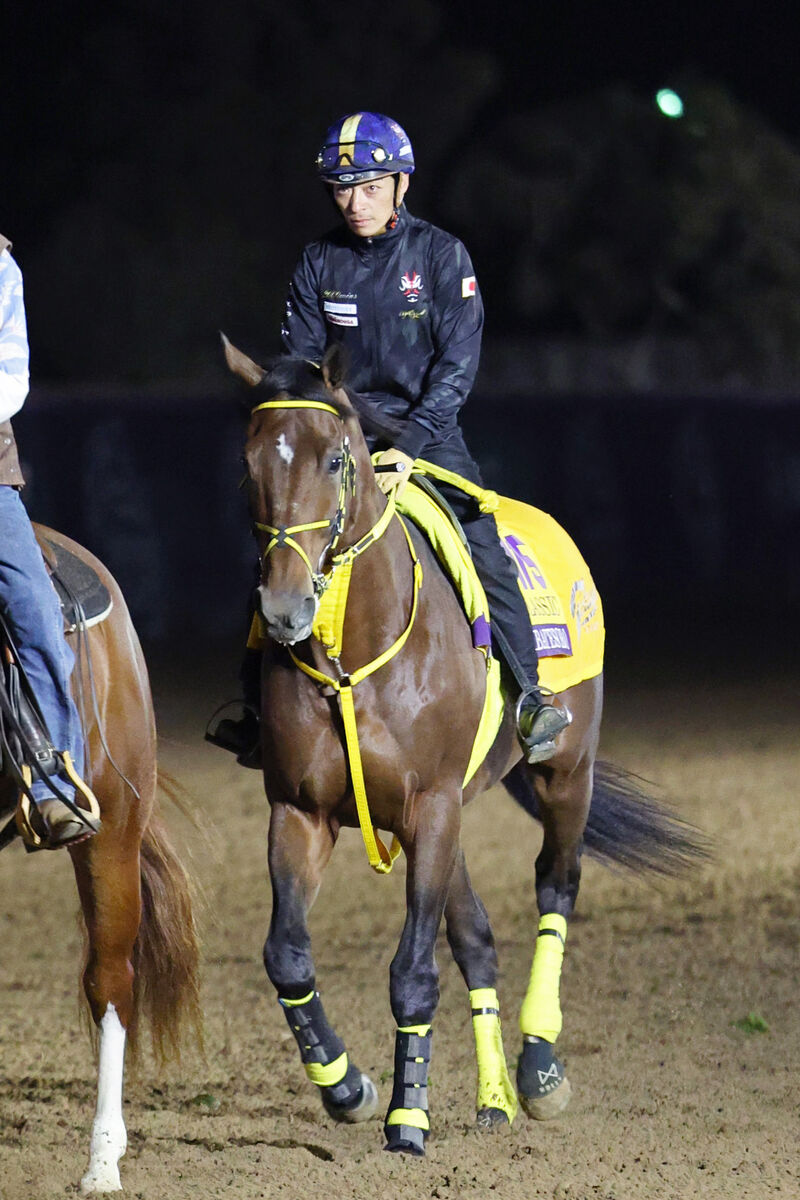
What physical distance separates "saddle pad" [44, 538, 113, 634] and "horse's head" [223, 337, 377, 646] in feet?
2.21

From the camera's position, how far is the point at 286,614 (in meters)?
3.85

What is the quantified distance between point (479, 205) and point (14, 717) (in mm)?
22360

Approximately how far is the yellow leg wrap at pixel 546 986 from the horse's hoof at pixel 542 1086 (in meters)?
0.10

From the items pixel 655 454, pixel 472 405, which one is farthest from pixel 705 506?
pixel 472 405

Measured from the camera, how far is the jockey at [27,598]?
4.08 m

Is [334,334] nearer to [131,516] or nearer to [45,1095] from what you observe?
[45,1095]

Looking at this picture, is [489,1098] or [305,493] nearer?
[305,493]

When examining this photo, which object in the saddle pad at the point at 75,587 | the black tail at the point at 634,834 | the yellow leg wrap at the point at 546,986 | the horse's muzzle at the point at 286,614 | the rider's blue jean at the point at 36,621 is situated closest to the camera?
the horse's muzzle at the point at 286,614

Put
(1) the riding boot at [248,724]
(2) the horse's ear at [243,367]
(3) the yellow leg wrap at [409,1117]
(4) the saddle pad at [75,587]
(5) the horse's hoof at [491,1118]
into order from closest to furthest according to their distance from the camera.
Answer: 1. (2) the horse's ear at [243,367]
2. (3) the yellow leg wrap at [409,1117]
3. (4) the saddle pad at [75,587]
4. (5) the horse's hoof at [491,1118]
5. (1) the riding boot at [248,724]

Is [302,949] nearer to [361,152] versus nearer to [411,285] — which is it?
[411,285]

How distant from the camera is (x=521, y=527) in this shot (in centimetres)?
559

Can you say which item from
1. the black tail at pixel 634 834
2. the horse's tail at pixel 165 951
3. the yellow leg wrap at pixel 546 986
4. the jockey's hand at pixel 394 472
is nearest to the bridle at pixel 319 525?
the jockey's hand at pixel 394 472

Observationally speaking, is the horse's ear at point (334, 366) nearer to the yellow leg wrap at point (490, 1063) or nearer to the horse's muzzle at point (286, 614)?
the horse's muzzle at point (286, 614)

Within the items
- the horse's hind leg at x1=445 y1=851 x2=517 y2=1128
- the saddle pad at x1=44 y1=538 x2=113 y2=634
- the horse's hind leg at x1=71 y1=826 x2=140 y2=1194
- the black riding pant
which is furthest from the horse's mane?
the horse's hind leg at x1=445 y1=851 x2=517 y2=1128
